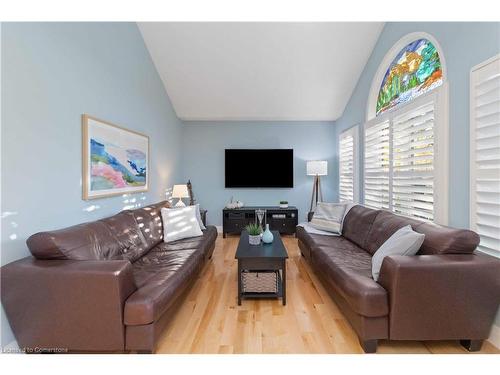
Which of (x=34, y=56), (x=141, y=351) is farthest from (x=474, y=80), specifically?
(x=34, y=56)

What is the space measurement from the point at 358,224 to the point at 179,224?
2332mm

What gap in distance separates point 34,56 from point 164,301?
2.09 metres

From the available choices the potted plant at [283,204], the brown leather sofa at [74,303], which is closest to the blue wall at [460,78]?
the brown leather sofa at [74,303]

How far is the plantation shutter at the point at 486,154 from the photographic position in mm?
1805

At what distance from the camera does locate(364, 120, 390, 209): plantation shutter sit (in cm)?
336

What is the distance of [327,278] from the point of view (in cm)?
240

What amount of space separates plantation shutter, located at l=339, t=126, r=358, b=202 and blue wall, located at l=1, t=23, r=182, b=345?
361 centimetres

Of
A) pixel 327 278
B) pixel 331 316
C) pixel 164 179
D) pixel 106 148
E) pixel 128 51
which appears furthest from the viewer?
pixel 164 179

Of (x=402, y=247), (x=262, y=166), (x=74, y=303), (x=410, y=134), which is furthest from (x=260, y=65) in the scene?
(x=74, y=303)

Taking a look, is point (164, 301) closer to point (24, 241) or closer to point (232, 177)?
point (24, 241)

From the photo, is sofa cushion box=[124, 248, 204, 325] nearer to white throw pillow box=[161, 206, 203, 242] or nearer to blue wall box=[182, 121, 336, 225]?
white throw pillow box=[161, 206, 203, 242]

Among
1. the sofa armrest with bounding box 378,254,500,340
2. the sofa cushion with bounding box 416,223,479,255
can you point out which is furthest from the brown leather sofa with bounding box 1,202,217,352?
the sofa cushion with bounding box 416,223,479,255

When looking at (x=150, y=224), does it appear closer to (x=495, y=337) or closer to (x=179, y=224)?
(x=179, y=224)
